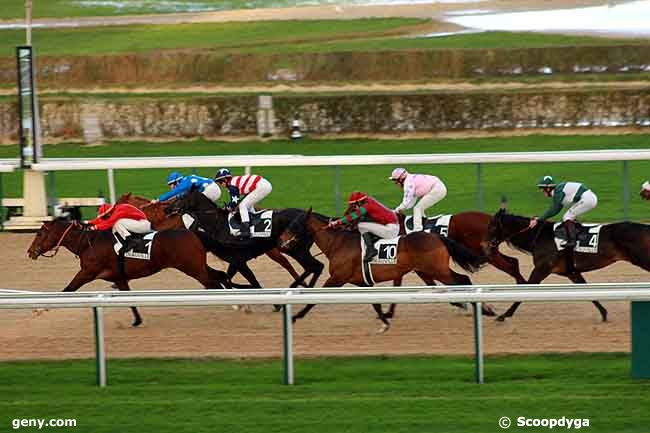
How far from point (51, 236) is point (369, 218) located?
96.1 inches

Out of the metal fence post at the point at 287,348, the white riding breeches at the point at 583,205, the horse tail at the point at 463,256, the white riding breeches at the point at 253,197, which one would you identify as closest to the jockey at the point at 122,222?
the white riding breeches at the point at 253,197

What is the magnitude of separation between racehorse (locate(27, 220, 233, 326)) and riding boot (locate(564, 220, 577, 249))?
2.54 meters

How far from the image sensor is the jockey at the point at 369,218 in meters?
10.1

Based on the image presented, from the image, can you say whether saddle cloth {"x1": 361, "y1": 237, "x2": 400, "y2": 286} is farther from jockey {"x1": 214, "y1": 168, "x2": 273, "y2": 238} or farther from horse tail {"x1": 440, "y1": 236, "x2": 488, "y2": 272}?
jockey {"x1": 214, "y1": 168, "x2": 273, "y2": 238}

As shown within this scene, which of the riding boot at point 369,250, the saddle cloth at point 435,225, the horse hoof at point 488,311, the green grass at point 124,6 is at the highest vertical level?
the green grass at point 124,6

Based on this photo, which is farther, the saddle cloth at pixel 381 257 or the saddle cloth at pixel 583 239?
the saddle cloth at pixel 583 239

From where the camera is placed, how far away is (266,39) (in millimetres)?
29062

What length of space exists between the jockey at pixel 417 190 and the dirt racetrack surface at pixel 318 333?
61.6 inches

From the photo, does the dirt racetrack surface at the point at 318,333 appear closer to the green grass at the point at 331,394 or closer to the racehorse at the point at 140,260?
the green grass at the point at 331,394

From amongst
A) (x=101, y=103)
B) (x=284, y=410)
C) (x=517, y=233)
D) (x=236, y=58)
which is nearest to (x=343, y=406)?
(x=284, y=410)

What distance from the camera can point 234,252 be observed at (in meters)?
10.7

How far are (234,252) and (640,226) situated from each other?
311 cm

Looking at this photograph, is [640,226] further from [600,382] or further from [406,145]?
[406,145]

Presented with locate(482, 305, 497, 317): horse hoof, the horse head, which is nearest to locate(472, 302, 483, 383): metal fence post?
locate(482, 305, 497, 317): horse hoof
